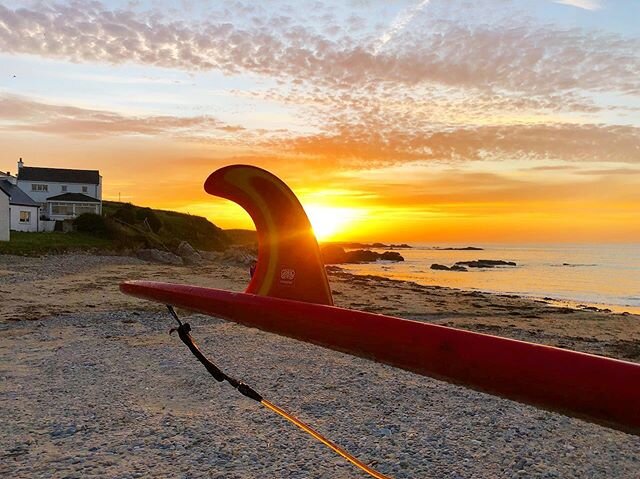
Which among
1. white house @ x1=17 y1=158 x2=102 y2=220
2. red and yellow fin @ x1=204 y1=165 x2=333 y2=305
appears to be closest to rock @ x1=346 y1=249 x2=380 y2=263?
white house @ x1=17 y1=158 x2=102 y2=220

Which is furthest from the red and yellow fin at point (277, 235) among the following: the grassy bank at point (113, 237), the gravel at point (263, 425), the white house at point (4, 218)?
the white house at point (4, 218)

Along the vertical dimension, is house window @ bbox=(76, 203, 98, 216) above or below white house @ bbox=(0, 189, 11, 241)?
above

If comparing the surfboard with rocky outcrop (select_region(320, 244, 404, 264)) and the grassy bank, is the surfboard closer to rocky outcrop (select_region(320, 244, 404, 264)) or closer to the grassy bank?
the grassy bank

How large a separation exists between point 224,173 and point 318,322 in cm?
154

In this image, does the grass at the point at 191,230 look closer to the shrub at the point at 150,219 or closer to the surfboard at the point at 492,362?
the shrub at the point at 150,219

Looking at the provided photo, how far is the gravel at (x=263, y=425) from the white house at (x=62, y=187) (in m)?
50.1

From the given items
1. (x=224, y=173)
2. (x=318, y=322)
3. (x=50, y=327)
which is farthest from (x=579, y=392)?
(x=50, y=327)

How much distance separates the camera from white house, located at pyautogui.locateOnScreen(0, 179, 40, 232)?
148 ft

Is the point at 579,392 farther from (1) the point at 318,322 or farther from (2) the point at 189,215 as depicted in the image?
(2) the point at 189,215

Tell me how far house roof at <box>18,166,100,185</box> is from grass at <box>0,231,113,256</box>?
950 inches

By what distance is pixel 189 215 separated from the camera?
75.8m

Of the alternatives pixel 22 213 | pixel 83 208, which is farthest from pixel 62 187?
pixel 22 213

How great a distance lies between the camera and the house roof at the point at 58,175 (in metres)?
61.4

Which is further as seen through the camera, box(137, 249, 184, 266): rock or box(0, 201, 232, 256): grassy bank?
box(137, 249, 184, 266): rock
